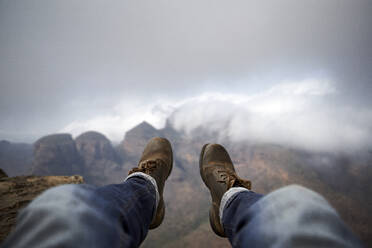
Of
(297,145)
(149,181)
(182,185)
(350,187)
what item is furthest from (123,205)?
(297,145)

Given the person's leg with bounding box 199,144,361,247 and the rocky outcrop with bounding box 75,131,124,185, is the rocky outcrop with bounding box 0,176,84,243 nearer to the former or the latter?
the person's leg with bounding box 199,144,361,247

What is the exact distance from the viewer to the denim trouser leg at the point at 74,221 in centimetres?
57

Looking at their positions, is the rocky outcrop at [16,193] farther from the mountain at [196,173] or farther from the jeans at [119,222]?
the mountain at [196,173]

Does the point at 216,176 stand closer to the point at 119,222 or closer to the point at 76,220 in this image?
the point at 119,222

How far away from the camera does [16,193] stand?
2.31 meters

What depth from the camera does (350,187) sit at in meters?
52.7

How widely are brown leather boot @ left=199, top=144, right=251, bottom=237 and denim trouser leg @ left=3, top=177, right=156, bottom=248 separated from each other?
47.4 inches

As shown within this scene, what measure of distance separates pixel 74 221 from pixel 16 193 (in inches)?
108

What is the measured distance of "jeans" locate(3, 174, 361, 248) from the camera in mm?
584

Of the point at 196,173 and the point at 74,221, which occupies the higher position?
the point at 74,221

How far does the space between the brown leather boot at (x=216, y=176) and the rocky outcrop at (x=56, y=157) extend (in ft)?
205

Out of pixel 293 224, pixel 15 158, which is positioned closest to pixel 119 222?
pixel 293 224

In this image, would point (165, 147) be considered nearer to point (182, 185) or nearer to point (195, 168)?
point (182, 185)

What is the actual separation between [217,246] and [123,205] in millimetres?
45228
